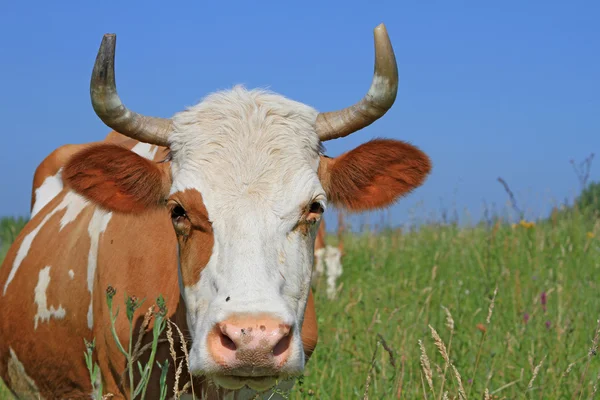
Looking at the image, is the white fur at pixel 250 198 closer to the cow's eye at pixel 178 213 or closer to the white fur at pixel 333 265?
the cow's eye at pixel 178 213

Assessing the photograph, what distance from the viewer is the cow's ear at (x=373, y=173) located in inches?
170

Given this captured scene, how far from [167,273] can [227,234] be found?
93cm

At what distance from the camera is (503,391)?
5.14 metres

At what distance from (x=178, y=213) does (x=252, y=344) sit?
0.94 metres

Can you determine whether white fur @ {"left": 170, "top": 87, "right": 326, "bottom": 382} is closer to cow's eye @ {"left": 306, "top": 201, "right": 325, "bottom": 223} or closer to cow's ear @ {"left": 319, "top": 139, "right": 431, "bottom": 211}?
cow's eye @ {"left": 306, "top": 201, "right": 325, "bottom": 223}

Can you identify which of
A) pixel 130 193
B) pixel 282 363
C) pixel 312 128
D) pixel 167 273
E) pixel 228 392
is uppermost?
pixel 312 128

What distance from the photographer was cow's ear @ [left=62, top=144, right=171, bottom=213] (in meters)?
4.17

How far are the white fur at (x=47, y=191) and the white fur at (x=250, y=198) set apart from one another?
304 centimetres

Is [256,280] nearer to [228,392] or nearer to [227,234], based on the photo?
[227,234]

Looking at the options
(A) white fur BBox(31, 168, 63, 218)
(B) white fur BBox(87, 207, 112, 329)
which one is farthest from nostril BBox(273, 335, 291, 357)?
(A) white fur BBox(31, 168, 63, 218)

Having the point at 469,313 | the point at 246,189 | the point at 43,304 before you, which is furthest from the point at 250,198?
the point at 469,313

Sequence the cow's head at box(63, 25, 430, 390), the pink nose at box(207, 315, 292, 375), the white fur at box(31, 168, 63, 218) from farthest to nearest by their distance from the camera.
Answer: the white fur at box(31, 168, 63, 218)
the cow's head at box(63, 25, 430, 390)
the pink nose at box(207, 315, 292, 375)

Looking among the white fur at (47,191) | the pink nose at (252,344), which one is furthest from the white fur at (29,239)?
the pink nose at (252,344)

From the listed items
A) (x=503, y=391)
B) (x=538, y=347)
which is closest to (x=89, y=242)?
(x=503, y=391)
